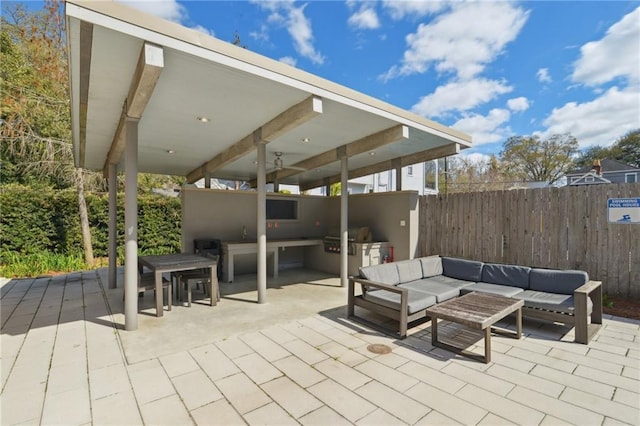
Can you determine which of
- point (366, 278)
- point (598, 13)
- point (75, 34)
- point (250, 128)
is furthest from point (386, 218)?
point (75, 34)

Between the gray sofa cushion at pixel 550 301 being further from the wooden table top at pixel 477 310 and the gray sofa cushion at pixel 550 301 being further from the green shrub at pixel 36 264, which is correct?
the green shrub at pixel 36 264

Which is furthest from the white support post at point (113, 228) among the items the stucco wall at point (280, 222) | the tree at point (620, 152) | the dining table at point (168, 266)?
the tree at point (620, 152)

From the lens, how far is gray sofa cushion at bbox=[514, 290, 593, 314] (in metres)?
3.53

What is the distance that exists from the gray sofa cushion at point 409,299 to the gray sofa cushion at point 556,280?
61.5 inches

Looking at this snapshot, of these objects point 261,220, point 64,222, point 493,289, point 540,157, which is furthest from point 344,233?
point 540,157

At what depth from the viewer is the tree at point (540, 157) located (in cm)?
2383

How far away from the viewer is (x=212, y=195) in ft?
22.9

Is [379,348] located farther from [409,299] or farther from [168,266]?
[168,266]

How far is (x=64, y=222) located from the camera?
28.2 ft

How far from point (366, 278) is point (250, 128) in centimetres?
296

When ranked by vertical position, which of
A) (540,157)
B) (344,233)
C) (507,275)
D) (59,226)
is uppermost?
(540,157)

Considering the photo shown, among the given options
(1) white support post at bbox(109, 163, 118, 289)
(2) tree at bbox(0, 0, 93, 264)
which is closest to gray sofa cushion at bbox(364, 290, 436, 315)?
(1) white support post at bbox(109, 163, 118, 289)

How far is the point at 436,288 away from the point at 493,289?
2.52 ft

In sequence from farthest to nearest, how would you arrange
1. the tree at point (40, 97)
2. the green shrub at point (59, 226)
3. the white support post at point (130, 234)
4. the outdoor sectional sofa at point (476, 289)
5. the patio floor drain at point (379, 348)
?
1. the green shrub at point (59, 226)
2. the tree at point (40, 97)
3. the white support post at point (130, 234)
4. the outdoor sectional sofa at point (476, 289)
5. the patio floor drain at point (379, 348)
